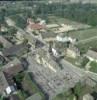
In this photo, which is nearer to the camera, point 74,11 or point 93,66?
point 93,66

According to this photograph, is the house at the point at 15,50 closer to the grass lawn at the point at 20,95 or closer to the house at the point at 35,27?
the house at the point at 35,27

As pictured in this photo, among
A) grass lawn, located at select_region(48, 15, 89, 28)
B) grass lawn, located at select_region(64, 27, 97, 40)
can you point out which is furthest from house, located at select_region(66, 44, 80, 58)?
grass lawn, located at select_region(48, 15, 89, 28)

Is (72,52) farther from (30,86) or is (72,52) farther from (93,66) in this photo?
(30,86)

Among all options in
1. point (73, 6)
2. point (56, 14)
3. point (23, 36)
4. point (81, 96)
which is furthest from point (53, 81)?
point (73, 6)

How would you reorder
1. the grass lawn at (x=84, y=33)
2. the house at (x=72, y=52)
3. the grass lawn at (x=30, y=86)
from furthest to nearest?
the grass lawn at (x=84, y=33), the house at (x=72, y=52), the grass lawn at (x=30, y=86)

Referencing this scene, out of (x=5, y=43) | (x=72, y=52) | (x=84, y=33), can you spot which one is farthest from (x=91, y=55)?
(x=84, y=33)

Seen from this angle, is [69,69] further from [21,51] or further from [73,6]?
[73,6]

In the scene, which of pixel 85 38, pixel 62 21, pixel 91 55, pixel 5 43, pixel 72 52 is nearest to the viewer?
pixel 91 55

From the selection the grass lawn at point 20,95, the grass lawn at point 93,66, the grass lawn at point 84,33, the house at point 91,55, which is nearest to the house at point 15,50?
the house at point 91,55
